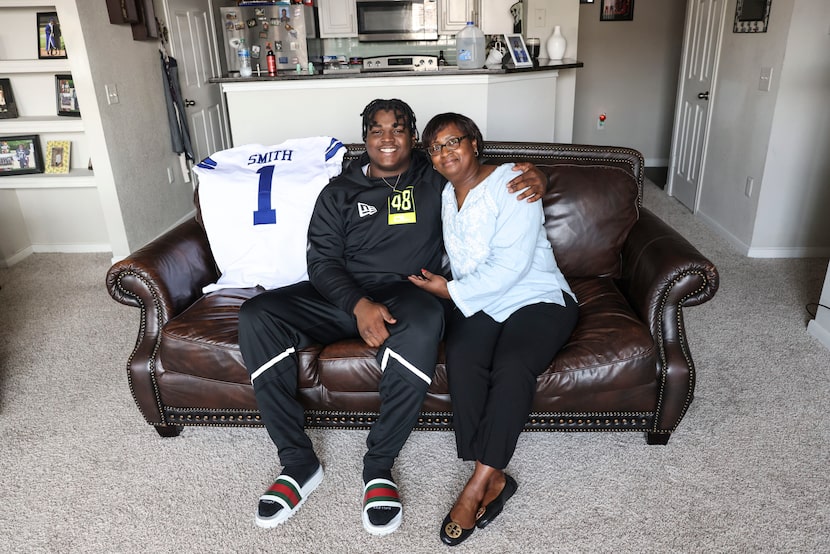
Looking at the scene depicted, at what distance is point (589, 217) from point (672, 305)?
452 millimetres

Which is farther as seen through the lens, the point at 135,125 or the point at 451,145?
the point at 135,125

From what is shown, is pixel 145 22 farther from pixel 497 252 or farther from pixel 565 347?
pixel 565 347

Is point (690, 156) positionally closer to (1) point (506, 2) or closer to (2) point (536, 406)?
(1) point (506, 2)

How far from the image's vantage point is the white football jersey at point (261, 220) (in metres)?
2.12

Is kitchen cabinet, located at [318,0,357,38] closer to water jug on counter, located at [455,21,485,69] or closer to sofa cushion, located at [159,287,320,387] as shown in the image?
water jug on counter, located at [455,21,485,69]

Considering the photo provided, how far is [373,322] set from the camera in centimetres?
172

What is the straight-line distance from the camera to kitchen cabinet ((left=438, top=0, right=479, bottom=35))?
5.69 m

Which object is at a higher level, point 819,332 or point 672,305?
point 672,305

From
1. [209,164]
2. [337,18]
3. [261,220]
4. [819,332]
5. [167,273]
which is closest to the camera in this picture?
[167,273]

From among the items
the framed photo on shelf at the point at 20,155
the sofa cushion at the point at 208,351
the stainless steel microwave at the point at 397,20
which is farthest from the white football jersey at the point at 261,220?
the stainless steel microwave at the point at 397,20

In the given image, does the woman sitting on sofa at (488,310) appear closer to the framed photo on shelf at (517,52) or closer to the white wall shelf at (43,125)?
Answer: the framed photo on shelf at (517,52)

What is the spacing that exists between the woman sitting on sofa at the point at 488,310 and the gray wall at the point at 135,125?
8.18 ft

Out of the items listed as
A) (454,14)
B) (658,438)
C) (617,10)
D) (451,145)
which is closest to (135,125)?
(451,145)

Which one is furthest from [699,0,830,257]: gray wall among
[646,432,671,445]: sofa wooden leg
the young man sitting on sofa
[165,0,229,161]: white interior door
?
[165,0,229,161]: white interior door
